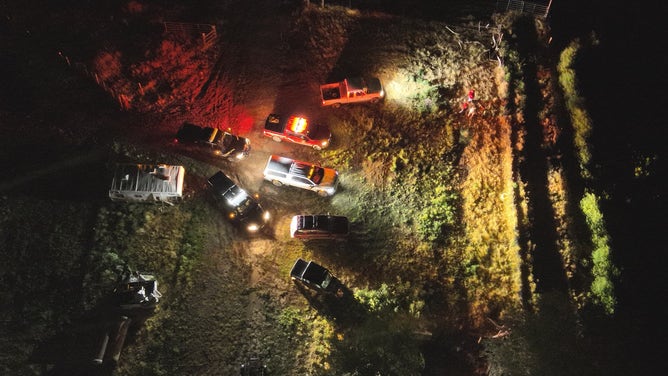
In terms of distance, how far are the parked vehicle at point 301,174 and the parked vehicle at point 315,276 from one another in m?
4.08

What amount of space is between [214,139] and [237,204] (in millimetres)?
3852

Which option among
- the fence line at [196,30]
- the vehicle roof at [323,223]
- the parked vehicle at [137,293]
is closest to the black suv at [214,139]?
the vehicle roof at [323,223]

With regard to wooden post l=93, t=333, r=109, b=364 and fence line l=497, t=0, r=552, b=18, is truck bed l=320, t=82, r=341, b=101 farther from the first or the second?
wooden post l=93, t=333, r=109, b=364

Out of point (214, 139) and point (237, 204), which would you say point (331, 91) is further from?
point (237, 204)

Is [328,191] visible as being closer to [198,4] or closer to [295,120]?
[295,120]

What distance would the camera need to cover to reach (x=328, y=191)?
2052cm

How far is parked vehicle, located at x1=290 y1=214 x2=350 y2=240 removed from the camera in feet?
61.5

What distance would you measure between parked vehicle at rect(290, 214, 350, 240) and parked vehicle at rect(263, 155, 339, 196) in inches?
73.7

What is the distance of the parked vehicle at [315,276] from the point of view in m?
17.6

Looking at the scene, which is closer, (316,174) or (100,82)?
(316,174)

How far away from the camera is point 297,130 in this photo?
69.8ft

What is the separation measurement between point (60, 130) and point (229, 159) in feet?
27.4

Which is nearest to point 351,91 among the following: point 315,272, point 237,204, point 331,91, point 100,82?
point 331,91

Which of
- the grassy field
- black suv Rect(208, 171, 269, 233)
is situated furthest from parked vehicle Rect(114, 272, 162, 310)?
black suv Rect(208, 171, 269, 233)
